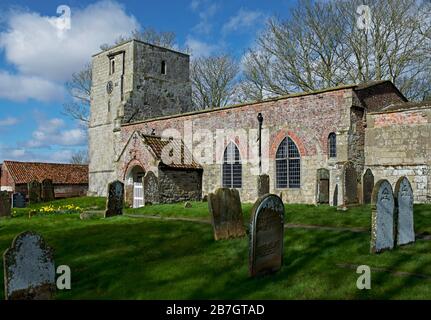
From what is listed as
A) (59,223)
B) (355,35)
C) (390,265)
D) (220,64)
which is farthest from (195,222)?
(220,64)

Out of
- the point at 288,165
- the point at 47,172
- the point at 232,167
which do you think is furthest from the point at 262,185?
the point at 47,172

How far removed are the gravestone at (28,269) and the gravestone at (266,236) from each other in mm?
3232

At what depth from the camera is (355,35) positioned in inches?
1200

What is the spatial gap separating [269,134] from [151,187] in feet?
21.5

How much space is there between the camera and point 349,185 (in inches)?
584

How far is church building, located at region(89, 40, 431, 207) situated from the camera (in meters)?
17.3

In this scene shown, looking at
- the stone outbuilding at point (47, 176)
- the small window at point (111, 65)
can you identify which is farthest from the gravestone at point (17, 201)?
the small window at point (111, 65)

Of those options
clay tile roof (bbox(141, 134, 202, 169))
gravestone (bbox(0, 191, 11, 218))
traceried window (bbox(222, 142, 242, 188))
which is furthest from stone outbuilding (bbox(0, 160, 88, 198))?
traceried window (bbox(222, 142, 242, 188))

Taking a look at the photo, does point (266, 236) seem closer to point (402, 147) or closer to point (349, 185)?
point (349, 185)

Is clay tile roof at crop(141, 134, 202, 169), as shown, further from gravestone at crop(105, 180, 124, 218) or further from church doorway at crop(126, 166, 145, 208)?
gravestone at crop(105, 180, 124, 218)

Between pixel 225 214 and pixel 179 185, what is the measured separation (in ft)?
41.5

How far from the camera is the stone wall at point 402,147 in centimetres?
1709

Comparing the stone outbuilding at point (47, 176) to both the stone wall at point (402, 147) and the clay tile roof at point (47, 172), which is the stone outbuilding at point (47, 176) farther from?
the stone wall at point (402, 147)

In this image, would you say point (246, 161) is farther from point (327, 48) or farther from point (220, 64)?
point (220, 64)
